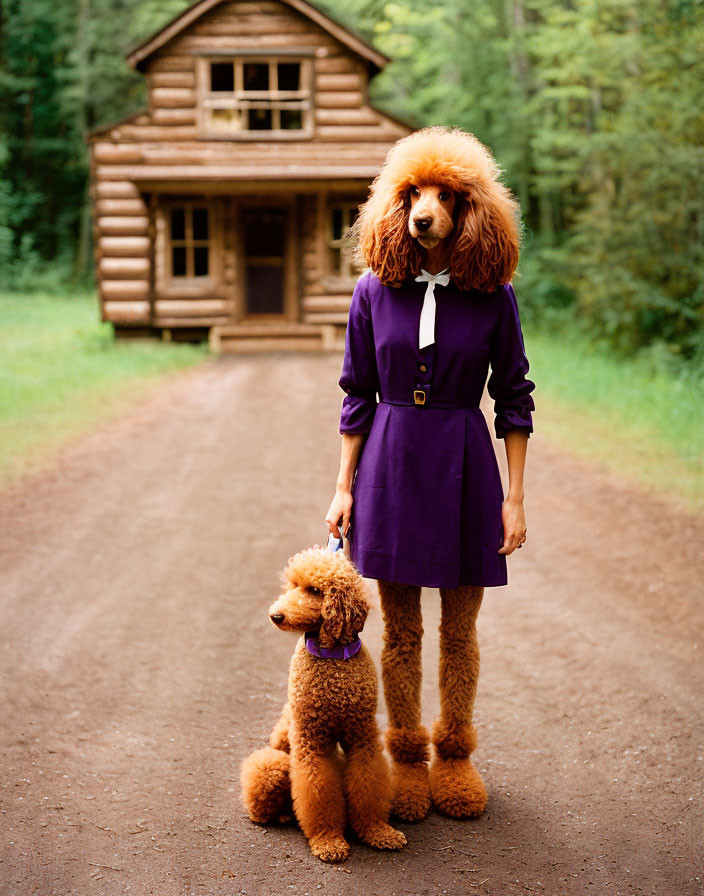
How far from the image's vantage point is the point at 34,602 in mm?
5207

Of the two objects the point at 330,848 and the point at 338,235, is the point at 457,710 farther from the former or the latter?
the point at 338,235

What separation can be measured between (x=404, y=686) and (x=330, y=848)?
1.98 feet

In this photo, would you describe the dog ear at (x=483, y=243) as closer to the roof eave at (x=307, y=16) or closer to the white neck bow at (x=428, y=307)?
the white neck bow at (x=428, y=307)

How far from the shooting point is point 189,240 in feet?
49.2

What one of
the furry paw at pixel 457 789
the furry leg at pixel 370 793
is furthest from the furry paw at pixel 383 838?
the furry paw at pixel 457 789

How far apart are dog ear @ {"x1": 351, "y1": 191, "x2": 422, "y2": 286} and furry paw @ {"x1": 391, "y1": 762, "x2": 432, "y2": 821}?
5.72ft

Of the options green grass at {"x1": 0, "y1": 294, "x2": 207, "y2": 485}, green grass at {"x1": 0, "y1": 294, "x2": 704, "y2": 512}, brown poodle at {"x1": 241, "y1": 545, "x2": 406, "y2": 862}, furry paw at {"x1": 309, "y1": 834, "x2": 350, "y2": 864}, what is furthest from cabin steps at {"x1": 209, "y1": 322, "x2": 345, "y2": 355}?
furry paw at {"x1": 309, "y1": 834, "x2": 350, "y2": 864}

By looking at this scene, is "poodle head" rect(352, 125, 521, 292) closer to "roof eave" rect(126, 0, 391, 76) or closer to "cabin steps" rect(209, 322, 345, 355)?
"cabin steps" rect(209, 322, 345, 355)

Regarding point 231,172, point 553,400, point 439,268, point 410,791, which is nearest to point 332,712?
point 410,791

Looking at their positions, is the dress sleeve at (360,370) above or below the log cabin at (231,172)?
below

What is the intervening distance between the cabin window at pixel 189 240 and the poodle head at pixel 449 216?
41.5 ft

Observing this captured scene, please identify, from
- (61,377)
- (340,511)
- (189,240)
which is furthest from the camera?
(189,240)

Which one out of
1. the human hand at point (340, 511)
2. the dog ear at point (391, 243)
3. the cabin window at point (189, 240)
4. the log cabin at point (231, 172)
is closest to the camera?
the dog ear at point (391, 243)

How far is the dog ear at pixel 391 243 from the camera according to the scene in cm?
287
